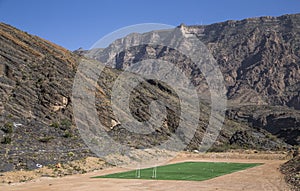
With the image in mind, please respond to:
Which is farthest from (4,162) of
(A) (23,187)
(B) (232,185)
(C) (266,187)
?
(C) (266,187)

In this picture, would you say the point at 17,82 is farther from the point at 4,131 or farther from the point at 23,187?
the point at 23,187

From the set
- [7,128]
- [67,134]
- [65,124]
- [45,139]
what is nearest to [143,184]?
[45,139]

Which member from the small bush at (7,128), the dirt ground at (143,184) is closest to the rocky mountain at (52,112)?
the small bush at (7,128)

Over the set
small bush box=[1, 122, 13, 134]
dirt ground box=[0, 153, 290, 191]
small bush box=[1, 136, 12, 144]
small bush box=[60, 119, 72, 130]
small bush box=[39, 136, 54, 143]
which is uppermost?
small bush box=[60, 119, 72, 130]

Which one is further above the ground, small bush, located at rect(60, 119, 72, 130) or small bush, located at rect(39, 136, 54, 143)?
small bush, located at rect(60, 119, 72, 130)

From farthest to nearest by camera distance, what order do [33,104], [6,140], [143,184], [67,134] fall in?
[33,104] < [67,134] < [6,140] < [143,184]

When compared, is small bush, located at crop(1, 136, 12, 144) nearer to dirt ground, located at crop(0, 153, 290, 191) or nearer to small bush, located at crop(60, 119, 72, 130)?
dirt ground, located at crop(0, 153, 290, 191)

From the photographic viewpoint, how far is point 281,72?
600 ft

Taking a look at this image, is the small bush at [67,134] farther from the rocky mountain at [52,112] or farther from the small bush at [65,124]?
the small bush at [65,124]

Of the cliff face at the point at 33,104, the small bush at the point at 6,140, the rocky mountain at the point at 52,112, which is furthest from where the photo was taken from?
the rocky mountain at the point at 52,112

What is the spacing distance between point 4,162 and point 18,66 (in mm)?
23894

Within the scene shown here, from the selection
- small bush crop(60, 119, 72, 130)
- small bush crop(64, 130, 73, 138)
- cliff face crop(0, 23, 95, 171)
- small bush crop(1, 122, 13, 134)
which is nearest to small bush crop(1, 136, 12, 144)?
cliff face crop(0, 23, 95, 171)

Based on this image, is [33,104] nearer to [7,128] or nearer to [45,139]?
[45,139]

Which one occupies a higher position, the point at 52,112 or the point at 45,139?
the point at 52,112
